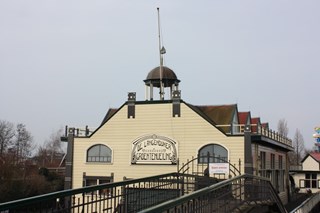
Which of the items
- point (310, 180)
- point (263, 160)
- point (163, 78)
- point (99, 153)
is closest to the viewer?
point (263, 160)

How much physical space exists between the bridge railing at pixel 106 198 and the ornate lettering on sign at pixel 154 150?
14.1 m

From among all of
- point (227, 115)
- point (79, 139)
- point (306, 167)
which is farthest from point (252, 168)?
point (306, 167)

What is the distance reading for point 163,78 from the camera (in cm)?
3194

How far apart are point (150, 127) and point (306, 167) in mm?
34902

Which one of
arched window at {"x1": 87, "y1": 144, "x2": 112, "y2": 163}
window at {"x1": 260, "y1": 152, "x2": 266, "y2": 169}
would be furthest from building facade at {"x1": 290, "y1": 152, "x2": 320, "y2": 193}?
arched window at {"x1": 87, "y1": 144, "x2": 112, "y2": 163}

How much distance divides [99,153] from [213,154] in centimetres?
852

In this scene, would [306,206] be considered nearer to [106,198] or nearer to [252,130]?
[252,130]

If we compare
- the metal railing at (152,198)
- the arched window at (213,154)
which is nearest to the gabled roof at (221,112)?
the arched window at (213,154)

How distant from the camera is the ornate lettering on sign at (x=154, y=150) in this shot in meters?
28.4

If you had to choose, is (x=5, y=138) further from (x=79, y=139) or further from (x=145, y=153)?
(x=145, y=153)

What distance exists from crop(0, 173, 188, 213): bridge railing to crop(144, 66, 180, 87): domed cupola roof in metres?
18.3

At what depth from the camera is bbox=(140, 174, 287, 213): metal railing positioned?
6.06 meters

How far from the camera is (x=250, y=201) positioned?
12680 mm

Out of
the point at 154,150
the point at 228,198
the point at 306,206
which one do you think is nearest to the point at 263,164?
the point at 306,206
